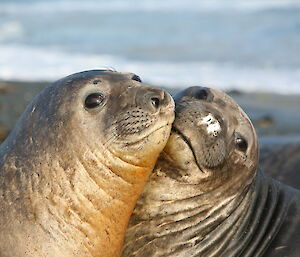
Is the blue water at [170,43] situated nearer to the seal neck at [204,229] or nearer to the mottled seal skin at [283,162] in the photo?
the mottled seal skin at [283,162]

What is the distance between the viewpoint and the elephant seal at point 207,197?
199 inches

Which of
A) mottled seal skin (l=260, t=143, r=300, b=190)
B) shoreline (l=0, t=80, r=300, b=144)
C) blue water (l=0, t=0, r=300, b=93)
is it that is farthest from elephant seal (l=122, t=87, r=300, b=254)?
blue water (l=0, t=0, r=300, b=93)

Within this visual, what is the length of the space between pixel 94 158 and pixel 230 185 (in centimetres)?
109

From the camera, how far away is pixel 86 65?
48.1ft

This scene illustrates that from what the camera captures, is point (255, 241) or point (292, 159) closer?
point (255, 241)

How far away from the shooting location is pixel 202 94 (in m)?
5.36

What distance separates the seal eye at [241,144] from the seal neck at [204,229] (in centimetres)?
26

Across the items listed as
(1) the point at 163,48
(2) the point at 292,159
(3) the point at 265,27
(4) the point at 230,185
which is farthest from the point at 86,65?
(4) the point at 230,185

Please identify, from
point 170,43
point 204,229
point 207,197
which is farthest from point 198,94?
point 170,43

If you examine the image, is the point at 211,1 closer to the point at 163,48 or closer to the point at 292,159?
the point at 163,48

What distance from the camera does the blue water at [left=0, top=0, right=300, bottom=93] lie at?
43.9 feet

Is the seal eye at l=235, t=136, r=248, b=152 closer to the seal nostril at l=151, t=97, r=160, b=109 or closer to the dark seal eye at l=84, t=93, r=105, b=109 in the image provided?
the seal nostril at l=151, t=97, r=160, b=109

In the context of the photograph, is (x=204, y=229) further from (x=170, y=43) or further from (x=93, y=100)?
(x=170, y=43)

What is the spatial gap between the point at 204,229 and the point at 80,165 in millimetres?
1059
